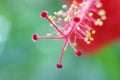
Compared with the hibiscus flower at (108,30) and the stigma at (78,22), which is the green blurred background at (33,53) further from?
the stigma at (78,22)

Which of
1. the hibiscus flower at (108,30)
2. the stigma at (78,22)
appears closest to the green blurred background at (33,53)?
the hibiscus flower at (108,30)

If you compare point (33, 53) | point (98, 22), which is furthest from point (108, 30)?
point (33, 53)

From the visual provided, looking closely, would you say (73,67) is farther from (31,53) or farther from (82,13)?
(82,13)

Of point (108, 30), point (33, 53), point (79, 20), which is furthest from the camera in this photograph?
point (33, 53)

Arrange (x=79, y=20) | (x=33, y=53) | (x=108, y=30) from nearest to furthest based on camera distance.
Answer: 1. (x=79, y=20)
2. (x=108, y=30)
3. (x=33, y=53)

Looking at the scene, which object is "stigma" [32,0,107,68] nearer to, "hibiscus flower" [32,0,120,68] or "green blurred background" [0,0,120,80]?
"hibiscus flower" [32,0,120,68]

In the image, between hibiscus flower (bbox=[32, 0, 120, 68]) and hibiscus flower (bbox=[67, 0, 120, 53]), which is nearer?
hibiscus flower (bbox=[32, 0, 120, 68])

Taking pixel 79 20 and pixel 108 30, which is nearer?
pixel 79 20

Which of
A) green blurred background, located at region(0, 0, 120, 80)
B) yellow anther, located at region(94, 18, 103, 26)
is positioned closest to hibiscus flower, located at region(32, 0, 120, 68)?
A: yellow anther, located at region(94, 18, 103, 26)

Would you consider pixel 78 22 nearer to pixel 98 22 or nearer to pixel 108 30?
pixel 98 22

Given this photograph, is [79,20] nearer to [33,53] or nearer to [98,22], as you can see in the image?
[98,22]
